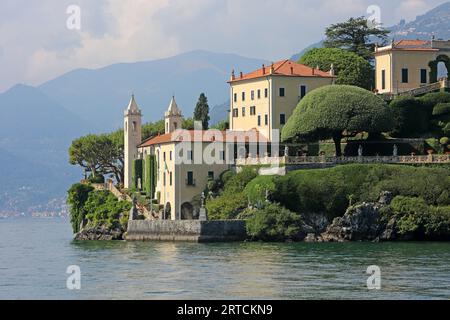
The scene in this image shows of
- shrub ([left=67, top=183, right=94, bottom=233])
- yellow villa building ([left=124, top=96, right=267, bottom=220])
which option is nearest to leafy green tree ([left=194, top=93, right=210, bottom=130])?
yellow villa building ([left=124, top=96, right=267, bottom=220])

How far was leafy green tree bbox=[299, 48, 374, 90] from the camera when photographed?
10925cm

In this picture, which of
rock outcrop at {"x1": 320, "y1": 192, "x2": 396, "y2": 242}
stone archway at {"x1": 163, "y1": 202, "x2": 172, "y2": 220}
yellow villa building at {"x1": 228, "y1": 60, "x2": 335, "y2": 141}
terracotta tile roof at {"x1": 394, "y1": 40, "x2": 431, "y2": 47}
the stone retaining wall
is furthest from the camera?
terracotta tile roof at {"x1": 394, "y1": 40, "x2": 431, "y2": 47}

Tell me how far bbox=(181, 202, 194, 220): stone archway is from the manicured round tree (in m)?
8.60

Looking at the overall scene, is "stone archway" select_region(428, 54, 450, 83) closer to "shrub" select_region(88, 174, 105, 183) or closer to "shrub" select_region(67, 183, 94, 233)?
"shrub" select_region(88, 174, 105, 183)

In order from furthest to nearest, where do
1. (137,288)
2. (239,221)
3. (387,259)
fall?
(239,221), (387,259), (137,288)

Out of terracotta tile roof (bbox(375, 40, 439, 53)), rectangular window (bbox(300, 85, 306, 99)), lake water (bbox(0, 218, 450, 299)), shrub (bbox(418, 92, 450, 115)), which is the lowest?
lake water (bbox(0, 218, 450, 299))

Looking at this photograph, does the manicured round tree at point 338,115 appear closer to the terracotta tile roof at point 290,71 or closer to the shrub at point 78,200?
the terracotta tile roof at point 290,71

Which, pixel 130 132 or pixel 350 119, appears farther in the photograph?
pixel 130 132

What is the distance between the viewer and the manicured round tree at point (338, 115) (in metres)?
93.7

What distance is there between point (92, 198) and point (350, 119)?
21.8 m

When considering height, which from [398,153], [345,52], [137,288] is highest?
[345,52]
